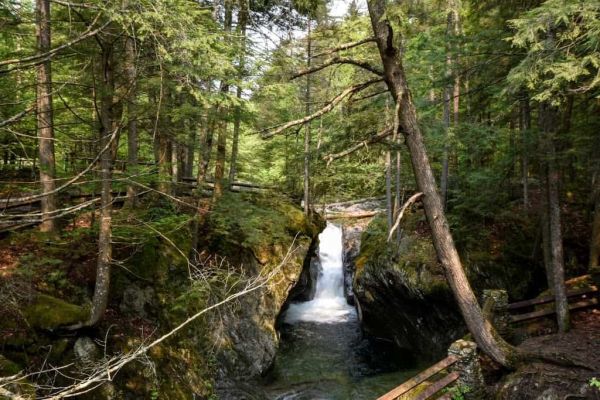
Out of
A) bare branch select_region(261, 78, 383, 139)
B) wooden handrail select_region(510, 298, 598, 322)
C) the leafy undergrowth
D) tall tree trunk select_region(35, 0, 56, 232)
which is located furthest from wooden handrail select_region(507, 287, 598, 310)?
tall tree trunk select_region(35, 0, 56, 232)

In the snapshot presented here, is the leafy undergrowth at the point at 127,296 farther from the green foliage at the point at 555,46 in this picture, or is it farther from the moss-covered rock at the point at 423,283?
the green foliage at the point at 555,46

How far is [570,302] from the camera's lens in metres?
10.2

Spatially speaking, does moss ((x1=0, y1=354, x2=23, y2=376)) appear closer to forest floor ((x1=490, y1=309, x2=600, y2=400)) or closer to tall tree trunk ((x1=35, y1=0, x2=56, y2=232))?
tall tree trunk ((x1=35, y1=0, x2=56, y2=232))

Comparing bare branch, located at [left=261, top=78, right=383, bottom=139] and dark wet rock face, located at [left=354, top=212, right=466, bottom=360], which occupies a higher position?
bare branch, located at [left=261, top=78, right=383, bottom=139]

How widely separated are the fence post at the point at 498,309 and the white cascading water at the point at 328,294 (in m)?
8.02

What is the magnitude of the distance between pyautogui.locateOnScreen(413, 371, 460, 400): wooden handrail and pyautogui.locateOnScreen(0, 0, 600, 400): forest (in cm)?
4

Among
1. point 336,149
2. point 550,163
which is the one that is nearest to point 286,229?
point 336,149

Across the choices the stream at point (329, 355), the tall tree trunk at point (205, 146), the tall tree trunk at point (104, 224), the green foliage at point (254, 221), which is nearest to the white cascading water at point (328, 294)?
the stream at point (329, 355)

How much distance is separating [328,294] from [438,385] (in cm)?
1199

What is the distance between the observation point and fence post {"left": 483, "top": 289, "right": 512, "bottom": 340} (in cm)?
930

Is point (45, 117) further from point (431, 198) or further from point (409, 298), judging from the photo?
point (409, 298)

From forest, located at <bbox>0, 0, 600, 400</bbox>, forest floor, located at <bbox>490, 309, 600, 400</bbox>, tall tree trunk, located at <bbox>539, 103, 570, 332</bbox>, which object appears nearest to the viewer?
forest, located at <bbox>0, 0, 600, 400</bbox>

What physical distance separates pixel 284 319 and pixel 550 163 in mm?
11577

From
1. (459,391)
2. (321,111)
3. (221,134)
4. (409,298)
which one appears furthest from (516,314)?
(221,134)
